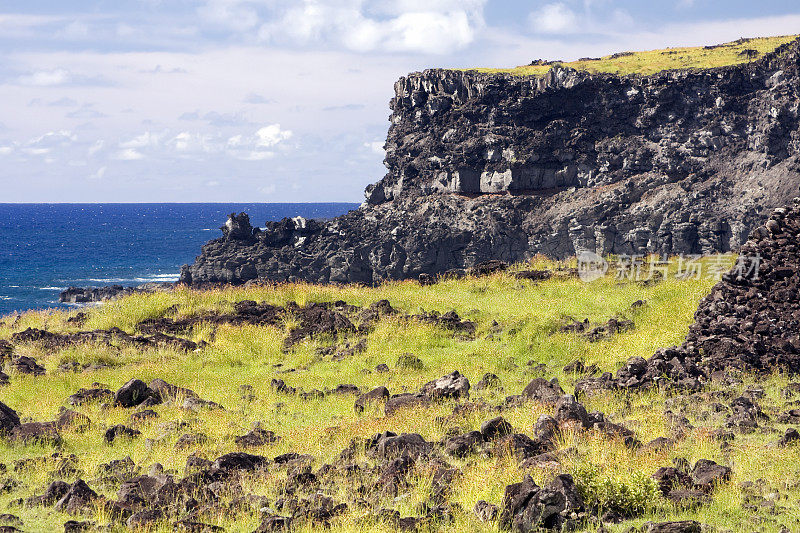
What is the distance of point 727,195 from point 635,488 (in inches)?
3275

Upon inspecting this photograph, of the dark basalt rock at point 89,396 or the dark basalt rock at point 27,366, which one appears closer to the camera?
the dark basalt rock at point 89,396

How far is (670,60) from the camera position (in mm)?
98625

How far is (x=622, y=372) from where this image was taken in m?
13.4

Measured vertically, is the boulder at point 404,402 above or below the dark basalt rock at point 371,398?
above

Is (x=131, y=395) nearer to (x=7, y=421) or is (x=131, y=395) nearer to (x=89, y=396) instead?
(x=89, y=396)

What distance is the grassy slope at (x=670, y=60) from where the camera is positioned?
9375cm

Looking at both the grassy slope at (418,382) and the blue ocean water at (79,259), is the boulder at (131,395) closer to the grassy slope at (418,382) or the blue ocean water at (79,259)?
the grassy slope at (418,382)

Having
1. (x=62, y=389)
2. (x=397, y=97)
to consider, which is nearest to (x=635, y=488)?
(x=62, y=389)

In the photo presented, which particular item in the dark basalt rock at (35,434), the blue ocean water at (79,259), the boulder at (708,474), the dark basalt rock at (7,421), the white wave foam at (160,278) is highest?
the boulder at (708,474)

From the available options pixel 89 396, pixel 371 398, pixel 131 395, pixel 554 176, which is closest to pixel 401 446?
pixel 371 398

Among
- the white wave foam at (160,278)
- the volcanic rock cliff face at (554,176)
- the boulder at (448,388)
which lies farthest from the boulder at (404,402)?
the white wave foam at (160,278)

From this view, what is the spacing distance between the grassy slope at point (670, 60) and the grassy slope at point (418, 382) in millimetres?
82552

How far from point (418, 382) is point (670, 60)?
3823 inches

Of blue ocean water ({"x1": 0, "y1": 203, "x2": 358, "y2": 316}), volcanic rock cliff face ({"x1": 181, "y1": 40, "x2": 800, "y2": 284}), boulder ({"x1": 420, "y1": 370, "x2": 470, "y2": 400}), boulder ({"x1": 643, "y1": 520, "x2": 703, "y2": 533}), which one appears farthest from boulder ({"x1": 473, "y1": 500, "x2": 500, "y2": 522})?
volcanic rock cliff face ({"x1": 181, "y1": 40, "x2": 800, "y2": 284})
